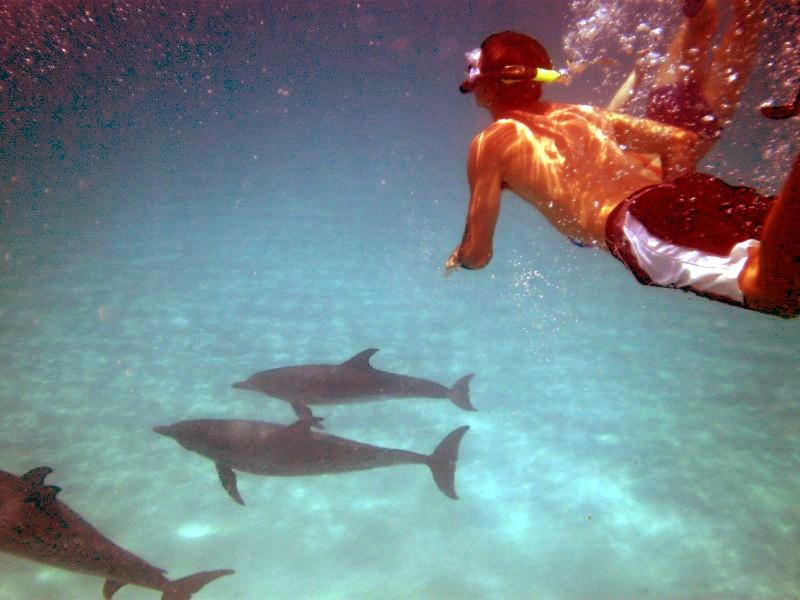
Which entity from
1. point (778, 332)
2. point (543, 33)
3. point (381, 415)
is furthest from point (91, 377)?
point (543, 33)

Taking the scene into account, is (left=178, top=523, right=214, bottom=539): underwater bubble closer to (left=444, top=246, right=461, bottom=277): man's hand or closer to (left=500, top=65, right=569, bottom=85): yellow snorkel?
(left=444, top=246, right=461, bottom=277): man's hand

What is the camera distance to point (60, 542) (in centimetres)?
541

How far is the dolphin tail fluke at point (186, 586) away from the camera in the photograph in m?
5.53

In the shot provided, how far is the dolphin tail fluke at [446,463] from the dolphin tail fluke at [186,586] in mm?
3224

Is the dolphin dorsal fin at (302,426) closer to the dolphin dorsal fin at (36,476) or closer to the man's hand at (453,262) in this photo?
the dolphin dorsal fin at (36,476)

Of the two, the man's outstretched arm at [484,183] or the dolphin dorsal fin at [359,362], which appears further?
the dolphin dorsal fin at [359,362]

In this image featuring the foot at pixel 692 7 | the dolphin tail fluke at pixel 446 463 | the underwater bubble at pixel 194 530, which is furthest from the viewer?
the dolphin tail fluke at pixel 446 463

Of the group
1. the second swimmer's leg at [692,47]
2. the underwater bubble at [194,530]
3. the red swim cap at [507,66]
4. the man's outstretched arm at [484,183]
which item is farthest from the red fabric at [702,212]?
the underwater bubble at [194,530]

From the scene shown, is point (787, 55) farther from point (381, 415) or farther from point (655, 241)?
point (655, 241)

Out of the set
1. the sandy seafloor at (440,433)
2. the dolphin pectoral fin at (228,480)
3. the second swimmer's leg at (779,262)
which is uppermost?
the second swimmer's leg at (779,262)

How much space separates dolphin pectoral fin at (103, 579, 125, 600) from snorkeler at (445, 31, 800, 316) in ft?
18.1

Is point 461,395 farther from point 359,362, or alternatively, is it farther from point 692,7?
point 692,7

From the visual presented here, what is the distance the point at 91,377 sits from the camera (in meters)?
11.1

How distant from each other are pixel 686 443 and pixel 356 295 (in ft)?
35.0
